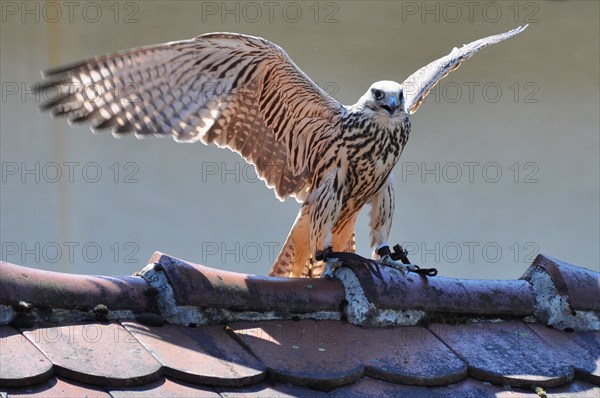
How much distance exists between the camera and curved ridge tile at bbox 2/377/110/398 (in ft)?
7.57

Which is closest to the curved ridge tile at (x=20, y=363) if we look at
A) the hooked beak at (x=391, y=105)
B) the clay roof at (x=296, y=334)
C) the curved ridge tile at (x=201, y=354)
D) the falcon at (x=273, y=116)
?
the clay roof at (x=296, y=334)

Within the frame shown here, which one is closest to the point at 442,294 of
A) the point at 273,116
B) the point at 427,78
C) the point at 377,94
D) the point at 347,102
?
the point at 377,94

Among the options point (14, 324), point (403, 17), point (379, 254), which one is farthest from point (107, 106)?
point (403, 17)

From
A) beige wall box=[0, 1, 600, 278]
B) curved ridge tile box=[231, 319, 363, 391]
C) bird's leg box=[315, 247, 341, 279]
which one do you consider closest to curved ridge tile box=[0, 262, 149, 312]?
curved ridge tile box=[231, 319, 363, 391]

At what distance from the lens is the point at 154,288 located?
283cm

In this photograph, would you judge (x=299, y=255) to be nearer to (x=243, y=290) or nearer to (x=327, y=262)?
(x=327, y=262)

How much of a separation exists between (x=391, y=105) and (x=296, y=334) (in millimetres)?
1374

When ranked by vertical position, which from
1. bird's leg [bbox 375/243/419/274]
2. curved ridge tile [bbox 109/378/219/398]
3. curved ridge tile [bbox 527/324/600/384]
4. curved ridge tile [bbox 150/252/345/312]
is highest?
curved ridge tile [bbox 150/252/345/312]

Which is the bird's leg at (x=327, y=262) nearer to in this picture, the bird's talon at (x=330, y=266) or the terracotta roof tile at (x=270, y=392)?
the bird's talon at (x=330, y=266)

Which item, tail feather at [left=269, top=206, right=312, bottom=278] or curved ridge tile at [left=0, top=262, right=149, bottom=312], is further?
tail feather at [left=269, top=206, right=312, bottom=278]

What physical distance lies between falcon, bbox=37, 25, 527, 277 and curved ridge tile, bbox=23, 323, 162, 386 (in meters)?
1.18

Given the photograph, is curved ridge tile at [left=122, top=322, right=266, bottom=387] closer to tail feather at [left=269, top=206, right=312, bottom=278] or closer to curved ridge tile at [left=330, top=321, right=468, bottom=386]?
curved ridge tile at [left=330, top=321, right=468, bottom=386]

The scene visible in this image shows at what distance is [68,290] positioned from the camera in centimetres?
269

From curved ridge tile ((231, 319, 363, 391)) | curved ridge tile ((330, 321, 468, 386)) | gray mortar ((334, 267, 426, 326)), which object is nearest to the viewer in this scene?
curved ridge tile ((231, 319, 363, 391))
